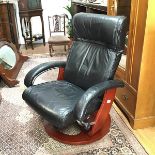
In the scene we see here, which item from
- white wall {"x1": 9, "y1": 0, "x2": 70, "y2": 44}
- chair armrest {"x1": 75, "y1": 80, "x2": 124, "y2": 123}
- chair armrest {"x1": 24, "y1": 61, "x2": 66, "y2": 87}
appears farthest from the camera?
white wall {"x1": 9, "y1": 0, "x2": 70, "y2": 44}

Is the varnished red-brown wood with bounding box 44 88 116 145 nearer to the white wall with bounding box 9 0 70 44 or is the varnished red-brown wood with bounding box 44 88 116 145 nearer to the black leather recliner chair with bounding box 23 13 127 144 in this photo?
the black leather recliner chair with bounding box 23 13 127 144

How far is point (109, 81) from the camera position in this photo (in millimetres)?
1802

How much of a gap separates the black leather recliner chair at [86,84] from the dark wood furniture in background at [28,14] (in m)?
2.78

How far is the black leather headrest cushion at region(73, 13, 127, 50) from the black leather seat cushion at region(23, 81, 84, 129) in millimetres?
546

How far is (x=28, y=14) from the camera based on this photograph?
4633 mm

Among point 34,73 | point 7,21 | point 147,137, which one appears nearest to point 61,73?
point 34,73

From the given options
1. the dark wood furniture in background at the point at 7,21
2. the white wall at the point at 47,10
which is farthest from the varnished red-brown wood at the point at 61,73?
the white wall at the point at 47,10

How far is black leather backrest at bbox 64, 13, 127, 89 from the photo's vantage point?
187 cm

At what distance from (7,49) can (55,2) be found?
86.6 inches

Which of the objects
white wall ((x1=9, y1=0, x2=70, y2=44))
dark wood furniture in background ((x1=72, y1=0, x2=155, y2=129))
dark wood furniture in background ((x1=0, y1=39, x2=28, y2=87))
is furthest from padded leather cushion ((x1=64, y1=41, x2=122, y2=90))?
white wall ((x1=9, y1=0, x2=70, y2=44))

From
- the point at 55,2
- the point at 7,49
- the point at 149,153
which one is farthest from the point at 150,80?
the point at 55,2

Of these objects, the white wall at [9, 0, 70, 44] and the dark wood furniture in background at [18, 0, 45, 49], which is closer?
the dark wood furniture in background at [18, 0, 45, 49]

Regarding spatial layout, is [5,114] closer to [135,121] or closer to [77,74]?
[77,74]

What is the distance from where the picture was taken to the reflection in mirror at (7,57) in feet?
10.9
